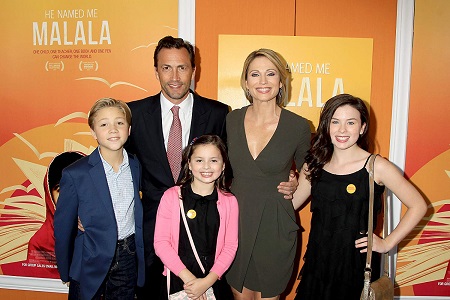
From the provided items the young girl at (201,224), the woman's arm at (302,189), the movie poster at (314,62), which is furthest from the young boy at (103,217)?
the movie poster at (314,62)

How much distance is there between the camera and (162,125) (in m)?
2.47

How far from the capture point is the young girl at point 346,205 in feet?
6.73

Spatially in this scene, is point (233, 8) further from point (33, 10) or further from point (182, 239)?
point (182, 239)

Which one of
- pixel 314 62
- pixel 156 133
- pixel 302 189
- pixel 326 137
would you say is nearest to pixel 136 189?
pixel 156 133

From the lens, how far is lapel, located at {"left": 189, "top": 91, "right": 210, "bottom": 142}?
8.08 ft

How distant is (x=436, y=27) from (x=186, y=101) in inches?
82.0

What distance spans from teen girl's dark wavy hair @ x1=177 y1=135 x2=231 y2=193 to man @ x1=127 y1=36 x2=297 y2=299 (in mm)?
151

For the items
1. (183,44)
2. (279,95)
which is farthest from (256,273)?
(183,44)

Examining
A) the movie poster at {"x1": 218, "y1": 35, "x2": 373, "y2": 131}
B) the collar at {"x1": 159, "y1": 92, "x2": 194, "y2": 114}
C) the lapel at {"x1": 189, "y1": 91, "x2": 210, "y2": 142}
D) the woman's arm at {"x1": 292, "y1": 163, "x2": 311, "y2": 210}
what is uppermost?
the movie poster at {"x1": 218, "y1": 35, "x2": 373, "y2": 131}

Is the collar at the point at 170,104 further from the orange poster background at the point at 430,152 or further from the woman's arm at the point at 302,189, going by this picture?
the orange poster background at the point at 430,152

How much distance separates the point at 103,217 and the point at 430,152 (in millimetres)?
2586

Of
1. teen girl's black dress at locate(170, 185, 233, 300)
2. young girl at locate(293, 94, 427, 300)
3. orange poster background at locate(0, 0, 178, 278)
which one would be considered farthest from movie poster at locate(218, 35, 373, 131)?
teen girl's black dress at locate(170, 185, 233, 300)

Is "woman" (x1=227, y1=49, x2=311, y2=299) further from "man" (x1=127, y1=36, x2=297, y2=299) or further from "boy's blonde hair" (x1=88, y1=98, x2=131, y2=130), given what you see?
"boy's blonde hair" (x1=88, y1=98, x2=131, y2=130)

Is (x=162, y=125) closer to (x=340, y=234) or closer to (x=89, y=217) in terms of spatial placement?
(x=89, y=217)
